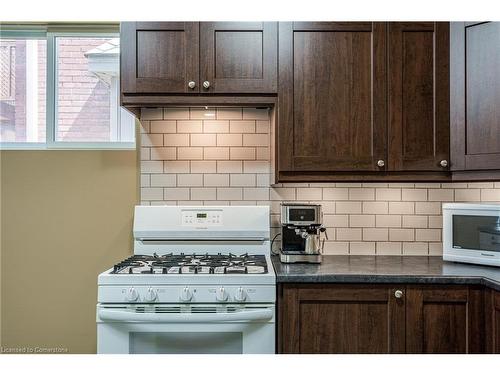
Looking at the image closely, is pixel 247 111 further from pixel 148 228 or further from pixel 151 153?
pixel 148 228

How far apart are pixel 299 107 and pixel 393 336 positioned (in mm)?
1143

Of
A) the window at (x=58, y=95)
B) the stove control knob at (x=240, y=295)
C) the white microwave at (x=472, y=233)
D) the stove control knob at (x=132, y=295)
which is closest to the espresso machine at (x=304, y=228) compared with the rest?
the stove control knob at (x=240, y=295)

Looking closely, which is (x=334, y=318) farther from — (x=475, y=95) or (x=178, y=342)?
(x=475, y=95)

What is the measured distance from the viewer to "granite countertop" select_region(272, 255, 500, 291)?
6.11ft

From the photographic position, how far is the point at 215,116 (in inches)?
100

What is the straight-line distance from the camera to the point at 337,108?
7.13 ft

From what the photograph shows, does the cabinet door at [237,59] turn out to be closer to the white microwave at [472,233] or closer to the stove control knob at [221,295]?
the stove control knob at [221,295]

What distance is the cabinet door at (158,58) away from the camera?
86.1 inches

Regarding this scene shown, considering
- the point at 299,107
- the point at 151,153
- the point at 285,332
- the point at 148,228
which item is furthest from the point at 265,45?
the point at 285,332

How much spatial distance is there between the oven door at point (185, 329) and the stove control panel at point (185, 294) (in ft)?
0.10

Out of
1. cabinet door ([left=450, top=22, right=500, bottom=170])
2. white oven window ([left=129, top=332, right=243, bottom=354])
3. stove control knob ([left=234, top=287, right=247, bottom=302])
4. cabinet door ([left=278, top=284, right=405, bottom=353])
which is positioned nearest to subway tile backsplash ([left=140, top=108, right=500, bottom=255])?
cabinet door ([left=450, top=22, right=500, bottom=170])

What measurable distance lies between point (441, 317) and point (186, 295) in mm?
1089

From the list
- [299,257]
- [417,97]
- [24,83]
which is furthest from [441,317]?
[24,83]

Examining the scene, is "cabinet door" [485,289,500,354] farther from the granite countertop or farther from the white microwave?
the white microwave
